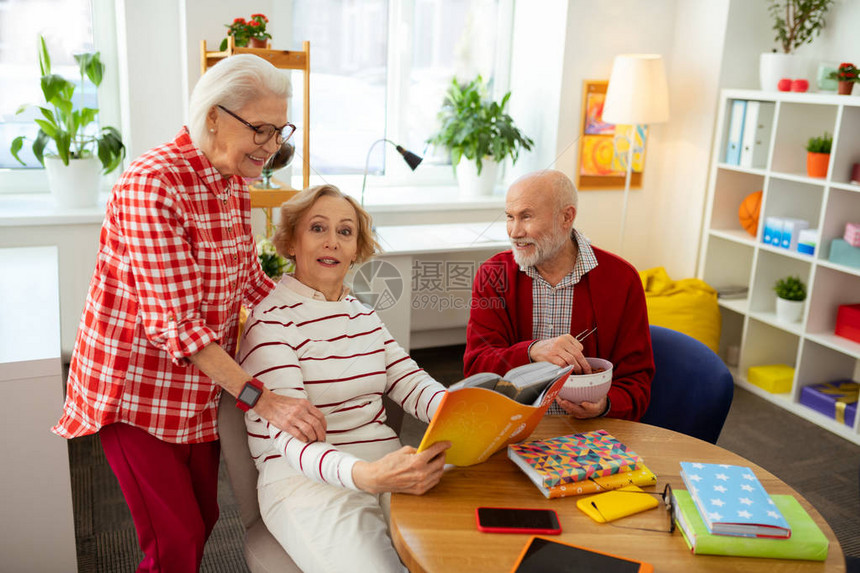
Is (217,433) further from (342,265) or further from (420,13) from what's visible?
(420,13)

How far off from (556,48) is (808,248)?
5.34ft

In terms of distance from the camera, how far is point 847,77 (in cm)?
335

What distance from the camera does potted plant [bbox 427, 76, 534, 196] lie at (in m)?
3.99

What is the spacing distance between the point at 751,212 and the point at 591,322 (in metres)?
2.27

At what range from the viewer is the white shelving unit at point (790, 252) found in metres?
3.40

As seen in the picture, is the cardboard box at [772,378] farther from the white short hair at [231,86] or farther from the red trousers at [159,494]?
the white short hair at [231,86]

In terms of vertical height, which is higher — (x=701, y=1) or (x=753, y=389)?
(x=701, y=1)

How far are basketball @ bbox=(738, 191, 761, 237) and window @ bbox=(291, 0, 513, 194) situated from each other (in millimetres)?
1510

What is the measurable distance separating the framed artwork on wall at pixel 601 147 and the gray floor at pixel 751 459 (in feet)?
4.28

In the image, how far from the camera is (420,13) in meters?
4.13

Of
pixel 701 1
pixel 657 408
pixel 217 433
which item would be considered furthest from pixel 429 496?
pixel 701 1

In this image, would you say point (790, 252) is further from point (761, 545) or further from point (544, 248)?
point (761, 545)

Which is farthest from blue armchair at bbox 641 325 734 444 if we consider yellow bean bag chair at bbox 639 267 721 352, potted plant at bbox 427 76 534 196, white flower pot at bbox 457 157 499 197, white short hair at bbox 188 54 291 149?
white flower pot at bbox 457 157 499 197

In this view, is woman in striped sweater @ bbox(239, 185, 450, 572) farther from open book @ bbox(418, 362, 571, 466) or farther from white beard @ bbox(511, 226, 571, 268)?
white beard @ bbox(511, 226, 571, 268)
